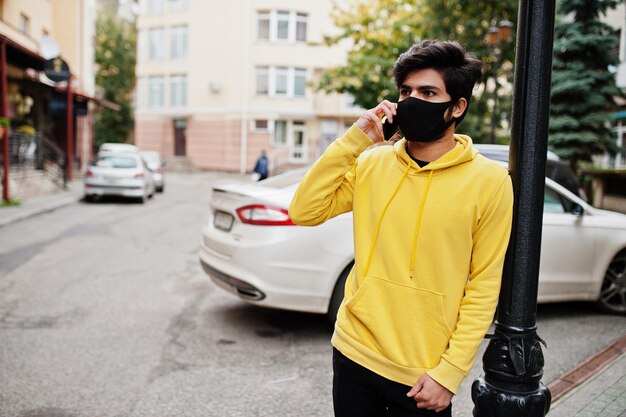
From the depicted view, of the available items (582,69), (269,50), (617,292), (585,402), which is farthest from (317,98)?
(585,402)

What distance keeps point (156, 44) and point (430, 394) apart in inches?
1769

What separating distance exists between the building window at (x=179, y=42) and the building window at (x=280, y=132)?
8503 mm

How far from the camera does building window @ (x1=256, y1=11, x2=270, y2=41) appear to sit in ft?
132

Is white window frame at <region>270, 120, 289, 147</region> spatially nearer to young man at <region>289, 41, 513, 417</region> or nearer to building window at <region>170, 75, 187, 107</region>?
building window at <region>170, 75, 187, 107</region>

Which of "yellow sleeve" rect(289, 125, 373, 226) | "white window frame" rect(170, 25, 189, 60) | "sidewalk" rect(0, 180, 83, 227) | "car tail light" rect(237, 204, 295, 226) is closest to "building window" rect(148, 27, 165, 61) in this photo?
"white window frame" rect(170, 25, 189, 60)

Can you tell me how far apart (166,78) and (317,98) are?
11.6 metres

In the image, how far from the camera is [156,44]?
142 ft

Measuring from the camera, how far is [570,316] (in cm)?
646

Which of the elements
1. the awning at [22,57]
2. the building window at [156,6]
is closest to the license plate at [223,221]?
the awning at [22,57]

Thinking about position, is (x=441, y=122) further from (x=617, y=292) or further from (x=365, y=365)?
(x=617, y=292)

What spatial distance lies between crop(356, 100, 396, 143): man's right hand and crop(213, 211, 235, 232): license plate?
3.65 meters

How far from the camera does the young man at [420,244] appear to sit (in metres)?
2.01

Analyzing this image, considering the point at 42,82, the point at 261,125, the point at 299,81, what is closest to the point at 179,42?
the point at 261,125

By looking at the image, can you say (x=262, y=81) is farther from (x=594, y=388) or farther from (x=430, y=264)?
(x=430, y=264)
